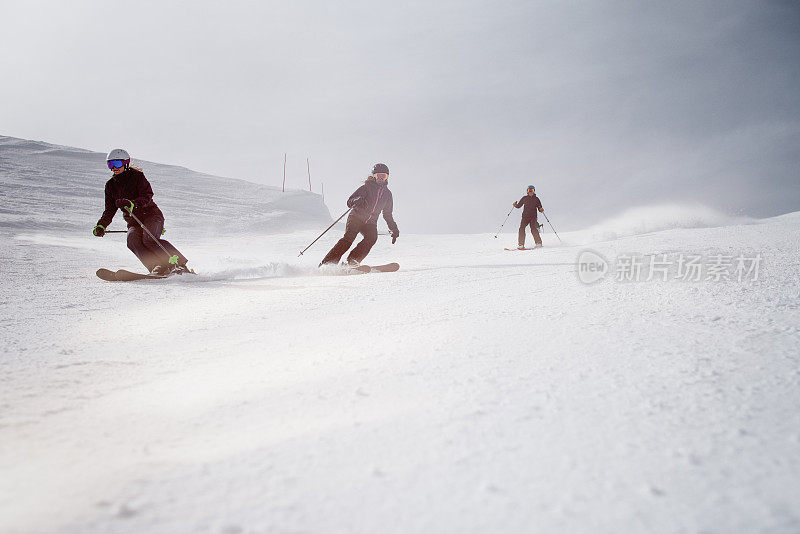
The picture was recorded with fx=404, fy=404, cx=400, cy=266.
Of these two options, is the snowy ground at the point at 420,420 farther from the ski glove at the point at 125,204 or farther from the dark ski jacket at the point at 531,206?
the dark ski jacket at the point at 531,206

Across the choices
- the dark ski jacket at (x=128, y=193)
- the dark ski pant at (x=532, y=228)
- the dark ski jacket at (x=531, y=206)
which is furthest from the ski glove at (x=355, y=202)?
the dark ski jacket at (x=531, y=206)

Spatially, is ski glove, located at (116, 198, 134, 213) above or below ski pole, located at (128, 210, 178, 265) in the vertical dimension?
above

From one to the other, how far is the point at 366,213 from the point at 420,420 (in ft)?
18.1

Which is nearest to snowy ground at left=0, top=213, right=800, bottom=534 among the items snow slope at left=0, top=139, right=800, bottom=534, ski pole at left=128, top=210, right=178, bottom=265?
snow slope at left=0, top=139, right=800, bottom=534

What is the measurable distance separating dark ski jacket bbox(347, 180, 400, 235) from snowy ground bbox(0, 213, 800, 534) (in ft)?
12.9

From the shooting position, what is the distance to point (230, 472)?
3.05ft

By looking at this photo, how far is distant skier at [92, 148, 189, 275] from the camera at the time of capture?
5.47m

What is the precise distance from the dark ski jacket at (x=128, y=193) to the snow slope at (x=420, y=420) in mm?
3211

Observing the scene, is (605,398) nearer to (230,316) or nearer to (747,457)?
(747,457)

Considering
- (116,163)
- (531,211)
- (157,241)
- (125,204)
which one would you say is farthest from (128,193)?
(531,211)

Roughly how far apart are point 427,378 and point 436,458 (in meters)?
0.52

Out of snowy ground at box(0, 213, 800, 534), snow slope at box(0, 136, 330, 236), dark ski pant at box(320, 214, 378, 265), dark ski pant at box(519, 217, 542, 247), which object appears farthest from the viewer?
snow slope at box(0, 136, 330, 236)

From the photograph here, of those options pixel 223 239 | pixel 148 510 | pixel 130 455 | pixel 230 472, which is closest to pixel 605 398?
pixel 230 472

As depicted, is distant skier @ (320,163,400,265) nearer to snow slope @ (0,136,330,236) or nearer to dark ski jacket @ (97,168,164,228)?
dark ski jacket @ (97,168,164,228)
